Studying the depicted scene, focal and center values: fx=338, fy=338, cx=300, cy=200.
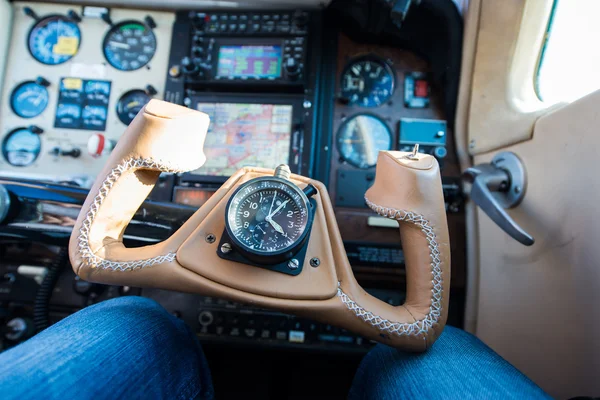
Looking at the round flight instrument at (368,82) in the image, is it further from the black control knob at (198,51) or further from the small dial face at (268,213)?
the small dial face at (268,213)

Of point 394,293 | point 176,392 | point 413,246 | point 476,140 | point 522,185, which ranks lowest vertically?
point 176,392

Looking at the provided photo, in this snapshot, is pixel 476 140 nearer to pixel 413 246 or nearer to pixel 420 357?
pixel 413 246

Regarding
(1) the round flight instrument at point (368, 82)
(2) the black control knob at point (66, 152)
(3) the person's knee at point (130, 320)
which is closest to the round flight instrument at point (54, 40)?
(2) the black control knob at point (66, 152)

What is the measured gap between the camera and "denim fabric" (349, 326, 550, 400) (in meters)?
0.61

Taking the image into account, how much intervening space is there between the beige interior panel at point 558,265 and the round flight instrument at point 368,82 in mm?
726

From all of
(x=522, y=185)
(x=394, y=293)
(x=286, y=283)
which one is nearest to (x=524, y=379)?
(x=286, y=283)

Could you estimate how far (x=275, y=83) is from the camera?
1.71 metres

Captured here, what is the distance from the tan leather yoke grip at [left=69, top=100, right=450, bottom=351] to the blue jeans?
82 mm

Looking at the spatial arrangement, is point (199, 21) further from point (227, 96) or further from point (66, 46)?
point (66, 46)

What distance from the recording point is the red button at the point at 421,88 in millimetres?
1716

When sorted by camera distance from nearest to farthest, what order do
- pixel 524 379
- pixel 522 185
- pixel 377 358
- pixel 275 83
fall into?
pixel 524 379 < pixel 377 358 < pixel 522 185 < pixel 275 83

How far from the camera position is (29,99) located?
185 centimetres

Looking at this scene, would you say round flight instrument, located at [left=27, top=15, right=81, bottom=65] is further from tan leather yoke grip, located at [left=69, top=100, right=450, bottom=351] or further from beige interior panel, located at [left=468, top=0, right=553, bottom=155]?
beige interior panel, located at [left=468, top=0, right=553, bottom=155]

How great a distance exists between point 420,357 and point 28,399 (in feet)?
2.25
